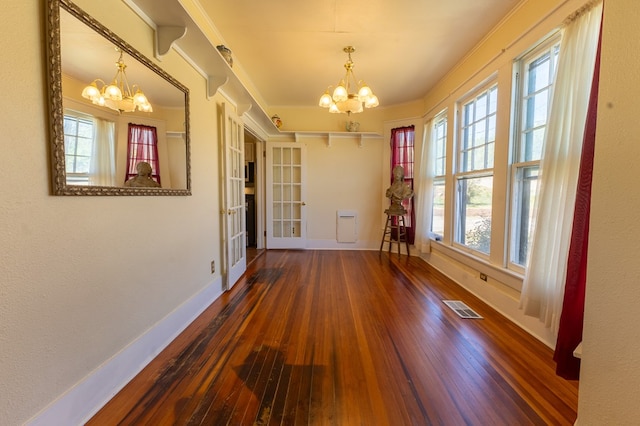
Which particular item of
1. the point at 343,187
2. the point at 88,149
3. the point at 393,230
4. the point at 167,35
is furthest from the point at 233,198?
the point at 393,230

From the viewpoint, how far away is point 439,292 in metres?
2.91

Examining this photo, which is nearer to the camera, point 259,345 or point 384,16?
point 259,345

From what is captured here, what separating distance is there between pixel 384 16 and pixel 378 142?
273 cm

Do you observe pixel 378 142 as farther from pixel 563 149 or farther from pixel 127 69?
pixel 127 69

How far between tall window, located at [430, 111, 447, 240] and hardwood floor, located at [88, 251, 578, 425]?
4.99 feet

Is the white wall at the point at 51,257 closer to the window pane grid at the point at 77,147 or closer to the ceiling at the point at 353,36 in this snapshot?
the window pane grid at the point at 77,147

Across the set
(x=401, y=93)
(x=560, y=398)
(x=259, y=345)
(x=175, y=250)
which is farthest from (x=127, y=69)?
(x=401, y=93)

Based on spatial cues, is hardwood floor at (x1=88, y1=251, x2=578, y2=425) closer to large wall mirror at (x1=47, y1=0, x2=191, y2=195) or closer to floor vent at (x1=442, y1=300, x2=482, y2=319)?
floor vent at (x1=442, y1=300, x2=482, y2=319)

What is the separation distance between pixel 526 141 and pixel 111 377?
3.46 metres

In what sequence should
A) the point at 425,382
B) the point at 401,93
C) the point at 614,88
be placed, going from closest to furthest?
the point at 614,88, the point at 425,382, the point at 401,93

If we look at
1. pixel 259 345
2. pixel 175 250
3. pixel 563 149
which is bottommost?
pixel 259 345

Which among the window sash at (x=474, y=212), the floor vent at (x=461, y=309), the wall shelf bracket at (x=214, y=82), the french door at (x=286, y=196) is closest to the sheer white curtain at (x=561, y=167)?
the floor vent at (x=461, y=309)

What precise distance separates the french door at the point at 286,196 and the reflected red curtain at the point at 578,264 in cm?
403

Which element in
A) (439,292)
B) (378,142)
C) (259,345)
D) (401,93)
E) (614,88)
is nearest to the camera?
(614,88)
